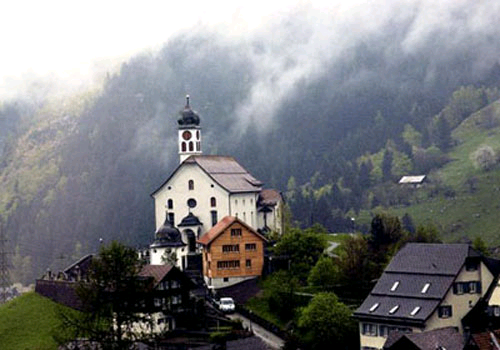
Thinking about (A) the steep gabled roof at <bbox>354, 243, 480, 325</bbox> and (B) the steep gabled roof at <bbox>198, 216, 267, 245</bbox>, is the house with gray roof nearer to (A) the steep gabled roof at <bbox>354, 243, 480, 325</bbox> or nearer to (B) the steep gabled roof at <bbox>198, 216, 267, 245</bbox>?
(A) the steep gabled roof at <bbox>354, 243, 480, 325</bbox>

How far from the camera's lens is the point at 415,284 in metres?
71.5

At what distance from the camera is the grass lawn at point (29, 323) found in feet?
254

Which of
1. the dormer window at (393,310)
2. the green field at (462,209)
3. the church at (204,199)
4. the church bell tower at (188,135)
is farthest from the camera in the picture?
the green field at (462,209)

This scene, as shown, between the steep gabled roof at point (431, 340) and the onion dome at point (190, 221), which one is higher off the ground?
the onion dome at point (190, 221)

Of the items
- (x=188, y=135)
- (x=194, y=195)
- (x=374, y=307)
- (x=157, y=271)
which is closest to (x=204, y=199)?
(x=194, y=195)

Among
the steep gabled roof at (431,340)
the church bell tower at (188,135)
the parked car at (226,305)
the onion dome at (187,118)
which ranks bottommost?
the steep gabled roof at (431,340)

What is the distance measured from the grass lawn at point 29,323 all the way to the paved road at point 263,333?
51.5 ft

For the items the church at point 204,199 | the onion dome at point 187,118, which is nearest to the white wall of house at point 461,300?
the church at point 204,199

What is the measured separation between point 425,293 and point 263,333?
14490 mm

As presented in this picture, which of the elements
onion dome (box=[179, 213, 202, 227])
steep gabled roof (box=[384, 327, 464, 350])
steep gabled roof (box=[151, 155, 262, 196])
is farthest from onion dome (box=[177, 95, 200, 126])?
steep gabled roof (box=[384, 327, 464, 350])

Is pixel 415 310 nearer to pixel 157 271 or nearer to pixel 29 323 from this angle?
pixel 157 271

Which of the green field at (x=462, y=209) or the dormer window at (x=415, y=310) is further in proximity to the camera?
the green field at (x=462, y=209)

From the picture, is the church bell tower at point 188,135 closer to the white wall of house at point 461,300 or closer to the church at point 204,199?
the church at point 204,199

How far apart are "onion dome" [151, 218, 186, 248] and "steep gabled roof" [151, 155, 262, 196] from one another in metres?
10.5
